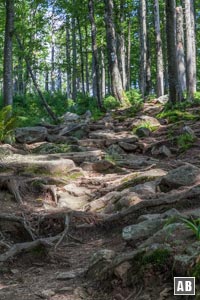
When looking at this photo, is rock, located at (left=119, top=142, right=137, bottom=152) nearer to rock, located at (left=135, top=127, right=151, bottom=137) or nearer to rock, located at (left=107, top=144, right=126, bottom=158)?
rock, located at (left=107, top=144, right=126, bottom=158)

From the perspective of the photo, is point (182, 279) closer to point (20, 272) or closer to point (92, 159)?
point (20, 272)

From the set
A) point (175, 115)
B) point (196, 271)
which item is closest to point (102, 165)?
point (175, 115)

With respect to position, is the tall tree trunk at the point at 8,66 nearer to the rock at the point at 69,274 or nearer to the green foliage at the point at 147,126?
the green foliage at the point at 147,126

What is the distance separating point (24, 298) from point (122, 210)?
2.37m

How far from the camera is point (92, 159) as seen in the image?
876 cm

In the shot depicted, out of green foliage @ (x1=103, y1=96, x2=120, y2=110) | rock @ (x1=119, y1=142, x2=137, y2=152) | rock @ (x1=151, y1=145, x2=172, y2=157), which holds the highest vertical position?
green foliage @ (x1=103, y1=96, x2=120, y2=110)

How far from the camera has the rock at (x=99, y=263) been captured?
3656 millimetres

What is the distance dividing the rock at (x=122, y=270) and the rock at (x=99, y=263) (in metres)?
0.21

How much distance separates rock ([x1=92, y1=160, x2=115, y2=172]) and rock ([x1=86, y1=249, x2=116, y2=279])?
4596 mm

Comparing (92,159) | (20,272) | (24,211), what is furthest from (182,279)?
(92,159)

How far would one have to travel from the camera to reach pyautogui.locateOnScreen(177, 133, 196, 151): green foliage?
9.38m

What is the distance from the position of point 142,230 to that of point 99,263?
2.55 ft

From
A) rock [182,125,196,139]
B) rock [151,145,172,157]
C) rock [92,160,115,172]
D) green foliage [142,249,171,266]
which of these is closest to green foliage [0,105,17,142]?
rock [92,160,115,172]

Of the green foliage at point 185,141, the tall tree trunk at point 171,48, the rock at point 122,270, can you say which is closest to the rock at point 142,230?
the rock at point 122,270
